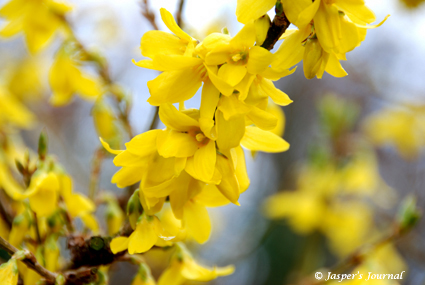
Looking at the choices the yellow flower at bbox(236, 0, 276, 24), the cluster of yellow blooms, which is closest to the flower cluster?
the yellow flower at bbox(236, 0, 276, 24)

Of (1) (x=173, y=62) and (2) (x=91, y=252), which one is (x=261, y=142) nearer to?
(1) (x=173, y=62)

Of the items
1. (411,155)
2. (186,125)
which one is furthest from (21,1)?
(411,155)

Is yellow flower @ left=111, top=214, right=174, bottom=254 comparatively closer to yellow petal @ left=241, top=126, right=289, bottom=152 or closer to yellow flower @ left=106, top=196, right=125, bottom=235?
yellow petal @ left=241, top=126, right=289, bottom=152

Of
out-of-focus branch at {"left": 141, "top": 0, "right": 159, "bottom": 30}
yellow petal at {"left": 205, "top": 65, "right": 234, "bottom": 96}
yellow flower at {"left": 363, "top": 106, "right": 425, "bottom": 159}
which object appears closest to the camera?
yellow petal at {"left": 205, "top": 65, "right": 234, "bottom": 96}

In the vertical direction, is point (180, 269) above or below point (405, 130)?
above

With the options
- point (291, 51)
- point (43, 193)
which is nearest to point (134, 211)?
point (43, 193)

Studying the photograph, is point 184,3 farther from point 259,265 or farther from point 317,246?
point 259,265
